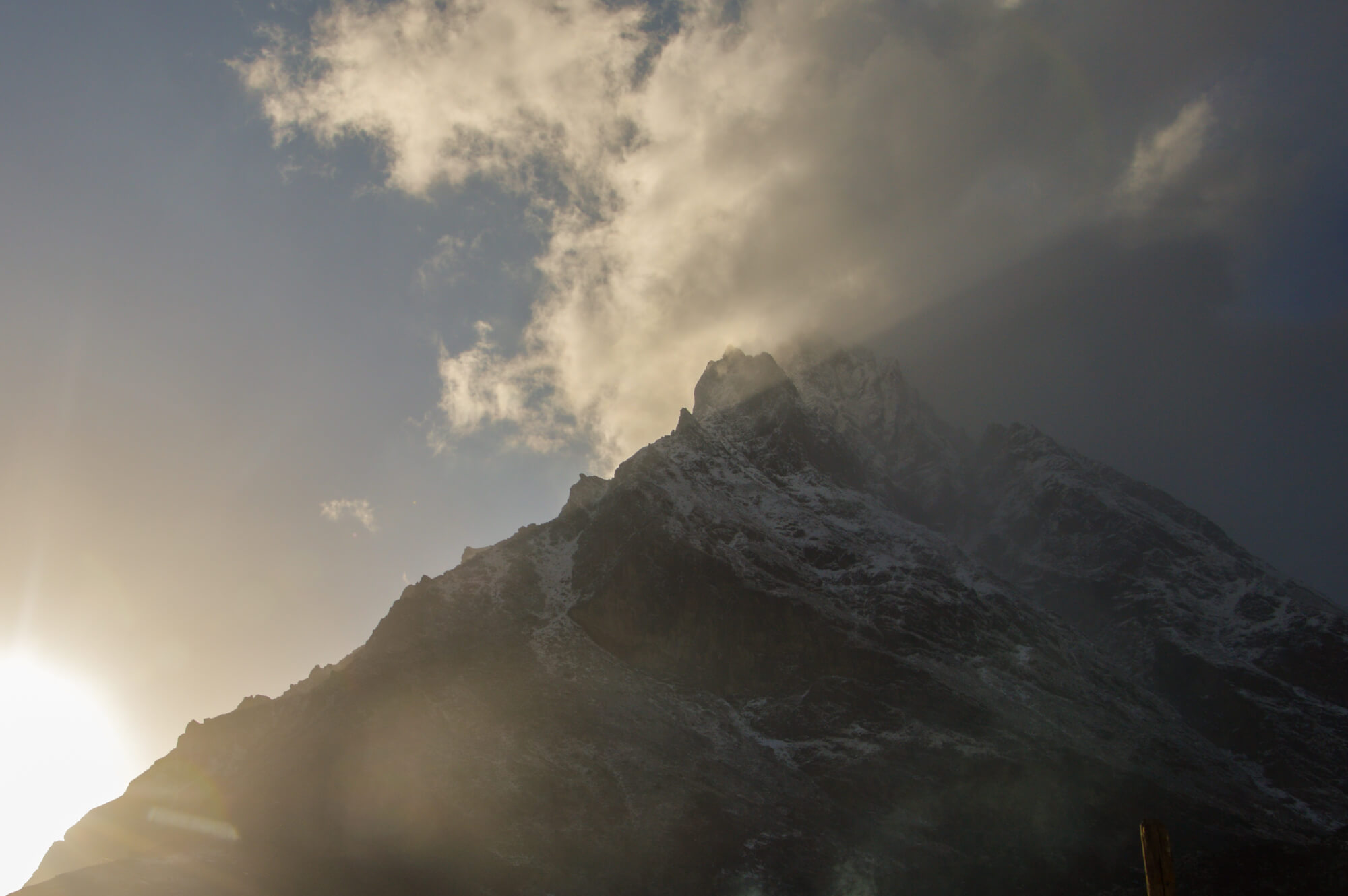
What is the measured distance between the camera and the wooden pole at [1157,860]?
44.7ft

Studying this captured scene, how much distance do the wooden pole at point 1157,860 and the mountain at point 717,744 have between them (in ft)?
296

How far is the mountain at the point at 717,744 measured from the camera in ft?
327

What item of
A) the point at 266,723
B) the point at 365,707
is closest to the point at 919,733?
the point at 365,707

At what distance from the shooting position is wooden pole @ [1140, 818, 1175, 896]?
1362cm

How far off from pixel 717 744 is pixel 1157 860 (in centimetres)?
11794

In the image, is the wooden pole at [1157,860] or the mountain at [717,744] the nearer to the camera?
the wooden pole at [1157,860]

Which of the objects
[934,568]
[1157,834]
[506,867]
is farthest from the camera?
[934,568]

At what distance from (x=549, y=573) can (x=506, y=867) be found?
68.9 meters

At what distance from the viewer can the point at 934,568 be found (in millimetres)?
177375

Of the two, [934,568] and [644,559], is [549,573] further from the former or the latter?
[934,568]

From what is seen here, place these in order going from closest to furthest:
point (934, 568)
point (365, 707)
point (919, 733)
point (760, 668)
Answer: point (365, 707), point (919, 733), point (760, 668), point (934, 568)

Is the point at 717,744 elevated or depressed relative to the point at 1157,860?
elevated

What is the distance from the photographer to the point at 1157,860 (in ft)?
45.1

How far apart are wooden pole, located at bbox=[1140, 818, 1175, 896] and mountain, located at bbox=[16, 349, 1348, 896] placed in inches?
3557
